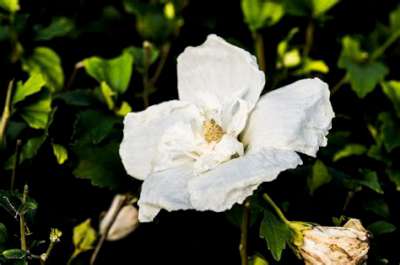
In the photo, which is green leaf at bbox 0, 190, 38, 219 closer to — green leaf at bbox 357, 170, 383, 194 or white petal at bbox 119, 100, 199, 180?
white petal at bbox 119, 100, 199, 180

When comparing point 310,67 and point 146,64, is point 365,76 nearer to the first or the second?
point 310,67

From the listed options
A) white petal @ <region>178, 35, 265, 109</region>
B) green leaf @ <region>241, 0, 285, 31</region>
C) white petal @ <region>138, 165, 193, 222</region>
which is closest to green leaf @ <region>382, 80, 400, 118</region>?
green leaf @ <region>241, 0, 285, 31</region>

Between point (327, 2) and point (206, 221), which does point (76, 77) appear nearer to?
point (206, 221)

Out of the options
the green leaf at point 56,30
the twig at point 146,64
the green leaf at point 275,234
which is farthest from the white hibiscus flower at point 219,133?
the green leaf at point 56,30

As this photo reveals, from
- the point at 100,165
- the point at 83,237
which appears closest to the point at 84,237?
the point at 83,237

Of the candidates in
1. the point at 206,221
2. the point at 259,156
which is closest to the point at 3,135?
the point at 206,221

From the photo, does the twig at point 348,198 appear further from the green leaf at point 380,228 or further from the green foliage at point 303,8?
the green foliage at point 303,8
